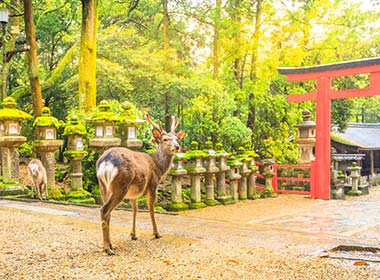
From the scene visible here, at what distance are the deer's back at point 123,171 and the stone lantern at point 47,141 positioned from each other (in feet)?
17.4

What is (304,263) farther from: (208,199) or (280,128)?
(280,128)

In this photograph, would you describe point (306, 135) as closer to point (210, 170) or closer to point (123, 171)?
point (210, 170)

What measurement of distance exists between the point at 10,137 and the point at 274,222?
21.5 ft

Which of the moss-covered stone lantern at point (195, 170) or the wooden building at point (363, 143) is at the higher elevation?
the wooden building at point (363, 143)

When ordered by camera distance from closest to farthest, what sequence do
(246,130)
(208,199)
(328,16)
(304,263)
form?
1. (304,263)
2. (208,199)
3. (246,130)
4. (328,16)

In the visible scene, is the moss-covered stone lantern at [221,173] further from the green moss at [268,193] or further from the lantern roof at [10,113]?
the lantern roof at [10,113]

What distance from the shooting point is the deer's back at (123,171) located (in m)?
5.04

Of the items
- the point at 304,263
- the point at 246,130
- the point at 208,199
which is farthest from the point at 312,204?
the point at 304,263

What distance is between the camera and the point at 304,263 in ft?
14.9

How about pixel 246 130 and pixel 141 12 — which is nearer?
pixel 246 130

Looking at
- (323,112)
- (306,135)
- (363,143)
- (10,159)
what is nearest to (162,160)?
(10,159)

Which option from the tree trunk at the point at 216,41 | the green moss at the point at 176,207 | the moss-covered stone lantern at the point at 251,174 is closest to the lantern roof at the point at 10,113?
the green moss at the point at 176,207

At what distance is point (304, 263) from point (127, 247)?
207 centimetres

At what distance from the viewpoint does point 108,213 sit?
4910mm
